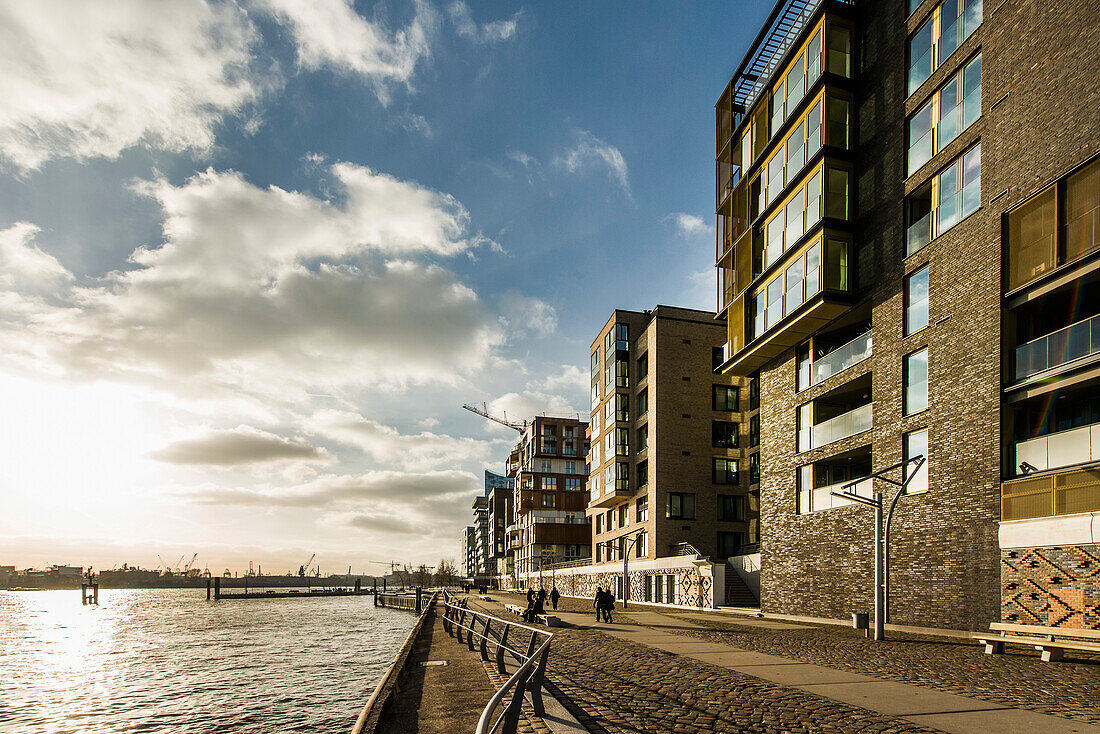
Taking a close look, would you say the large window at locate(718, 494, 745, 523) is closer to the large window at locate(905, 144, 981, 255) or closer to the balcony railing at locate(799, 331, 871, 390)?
the balcony railing at locate(799, 331, 871, 390)

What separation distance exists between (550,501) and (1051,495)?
88.9 m

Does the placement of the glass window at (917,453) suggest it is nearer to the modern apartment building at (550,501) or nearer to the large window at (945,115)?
the large window at (945,115)

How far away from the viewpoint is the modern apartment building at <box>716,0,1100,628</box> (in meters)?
21.1

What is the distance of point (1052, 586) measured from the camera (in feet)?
66.6

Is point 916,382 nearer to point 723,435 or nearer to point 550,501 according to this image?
point 723,435

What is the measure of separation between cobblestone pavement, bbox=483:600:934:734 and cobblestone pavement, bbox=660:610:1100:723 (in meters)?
2.87

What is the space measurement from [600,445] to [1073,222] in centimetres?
5211

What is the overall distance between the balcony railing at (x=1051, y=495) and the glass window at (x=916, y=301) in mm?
7344

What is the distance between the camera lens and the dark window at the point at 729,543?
5741 cm

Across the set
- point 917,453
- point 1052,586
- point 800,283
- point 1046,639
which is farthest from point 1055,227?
point 800,283

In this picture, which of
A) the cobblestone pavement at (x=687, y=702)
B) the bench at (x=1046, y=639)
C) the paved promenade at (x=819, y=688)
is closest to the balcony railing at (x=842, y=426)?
Result: the paved promenade at (x=819, y=688)

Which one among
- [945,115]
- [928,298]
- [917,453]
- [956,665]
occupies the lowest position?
[956,665]

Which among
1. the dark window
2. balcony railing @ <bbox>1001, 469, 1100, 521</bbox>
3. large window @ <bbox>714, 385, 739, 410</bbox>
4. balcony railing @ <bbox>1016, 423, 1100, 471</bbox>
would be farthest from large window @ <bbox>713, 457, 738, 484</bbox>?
balcony railing @ <bbox>1016, 423, 1100, 471</bbox>

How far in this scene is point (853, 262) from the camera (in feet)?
103
